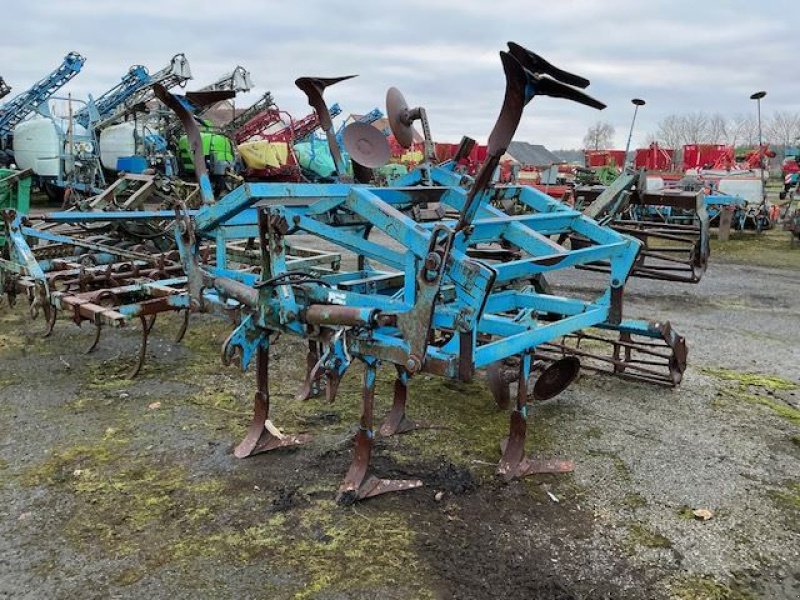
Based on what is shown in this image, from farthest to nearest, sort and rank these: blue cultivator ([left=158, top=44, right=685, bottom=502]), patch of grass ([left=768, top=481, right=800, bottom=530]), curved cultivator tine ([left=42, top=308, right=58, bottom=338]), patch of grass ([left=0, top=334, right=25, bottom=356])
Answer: curved cultivator tine ([left=42, top=308, right=58, bottom=338])
patch of grass ([left=0, top=334, right=25, bottom=356])
patch of grass ([left=768, top=481, right=800, bottom=530])
blue cultivator ([left=158, top=44, right=685, bottom=502])

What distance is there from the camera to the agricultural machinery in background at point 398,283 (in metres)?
2.82

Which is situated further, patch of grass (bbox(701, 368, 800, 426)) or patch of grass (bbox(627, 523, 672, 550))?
patch of grass (bbox(701, 368, 800, 426))

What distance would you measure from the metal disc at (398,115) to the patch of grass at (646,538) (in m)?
2.47

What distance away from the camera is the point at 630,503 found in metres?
3.18

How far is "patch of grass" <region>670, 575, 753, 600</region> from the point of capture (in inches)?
99.0

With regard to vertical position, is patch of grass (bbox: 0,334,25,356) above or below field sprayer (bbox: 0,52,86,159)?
below

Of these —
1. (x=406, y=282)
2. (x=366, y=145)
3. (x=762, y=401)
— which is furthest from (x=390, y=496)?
(x=762, y=401)

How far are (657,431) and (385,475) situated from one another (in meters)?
1.67

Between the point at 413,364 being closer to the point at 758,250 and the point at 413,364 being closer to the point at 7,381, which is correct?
the point at 7,381

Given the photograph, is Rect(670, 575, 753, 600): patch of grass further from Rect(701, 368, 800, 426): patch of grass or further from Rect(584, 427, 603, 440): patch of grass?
Rect(701, 368, 800, 426): patch of grass

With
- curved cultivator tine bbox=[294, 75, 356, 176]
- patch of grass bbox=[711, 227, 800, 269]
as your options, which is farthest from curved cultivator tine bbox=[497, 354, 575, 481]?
patch of grass bbox=[711, 227, 800, 269]

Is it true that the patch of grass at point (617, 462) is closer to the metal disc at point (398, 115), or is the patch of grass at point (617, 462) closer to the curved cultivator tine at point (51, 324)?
the metal disc at point (398, 115)

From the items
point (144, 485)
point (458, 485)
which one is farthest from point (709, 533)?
point (144, 485)

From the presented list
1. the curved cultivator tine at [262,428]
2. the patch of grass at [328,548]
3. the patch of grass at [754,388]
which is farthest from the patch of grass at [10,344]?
the patch of grass at [754,388]
